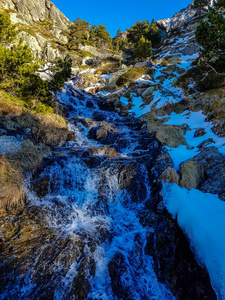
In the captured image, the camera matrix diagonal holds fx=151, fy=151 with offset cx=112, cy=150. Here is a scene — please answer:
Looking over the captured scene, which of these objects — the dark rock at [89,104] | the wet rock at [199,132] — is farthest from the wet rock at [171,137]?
the dark rock at [89,104]

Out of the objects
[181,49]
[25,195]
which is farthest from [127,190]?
[181,49]

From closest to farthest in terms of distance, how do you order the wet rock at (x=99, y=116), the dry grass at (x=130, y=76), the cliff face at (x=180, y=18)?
1. the wet rock at (x=99, y=116)
2. the dry grass at (x=130, y=76)
3. the cliff face at (x=180, y=18)

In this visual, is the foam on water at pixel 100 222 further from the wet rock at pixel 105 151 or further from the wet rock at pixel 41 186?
the wet rock at pixel 105 151

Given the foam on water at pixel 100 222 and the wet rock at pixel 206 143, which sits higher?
the wet rock at pixel 206 143

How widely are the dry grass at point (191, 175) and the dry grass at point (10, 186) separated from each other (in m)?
7.89

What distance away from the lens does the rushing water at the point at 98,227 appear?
5281mm

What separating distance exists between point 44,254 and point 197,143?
11.7 meters

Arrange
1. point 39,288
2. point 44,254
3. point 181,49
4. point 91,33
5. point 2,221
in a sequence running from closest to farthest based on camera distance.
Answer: point 39,288 → point 44,254 → point 2,221 → point 181,49 → point 91,33

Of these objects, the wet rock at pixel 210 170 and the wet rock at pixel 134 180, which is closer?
the wet rock at pixel 210 170

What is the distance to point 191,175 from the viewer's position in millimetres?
7973

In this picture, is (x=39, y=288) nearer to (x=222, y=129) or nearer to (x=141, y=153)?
(x=141, y=153)

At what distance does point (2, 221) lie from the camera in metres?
6.19

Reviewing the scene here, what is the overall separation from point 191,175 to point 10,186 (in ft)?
28.9

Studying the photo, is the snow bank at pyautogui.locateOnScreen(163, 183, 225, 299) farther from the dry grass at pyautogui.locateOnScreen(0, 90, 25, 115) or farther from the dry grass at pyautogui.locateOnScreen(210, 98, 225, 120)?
the dry grass at pyautogui.locateOnScreen(0, 90, 25, 115)
